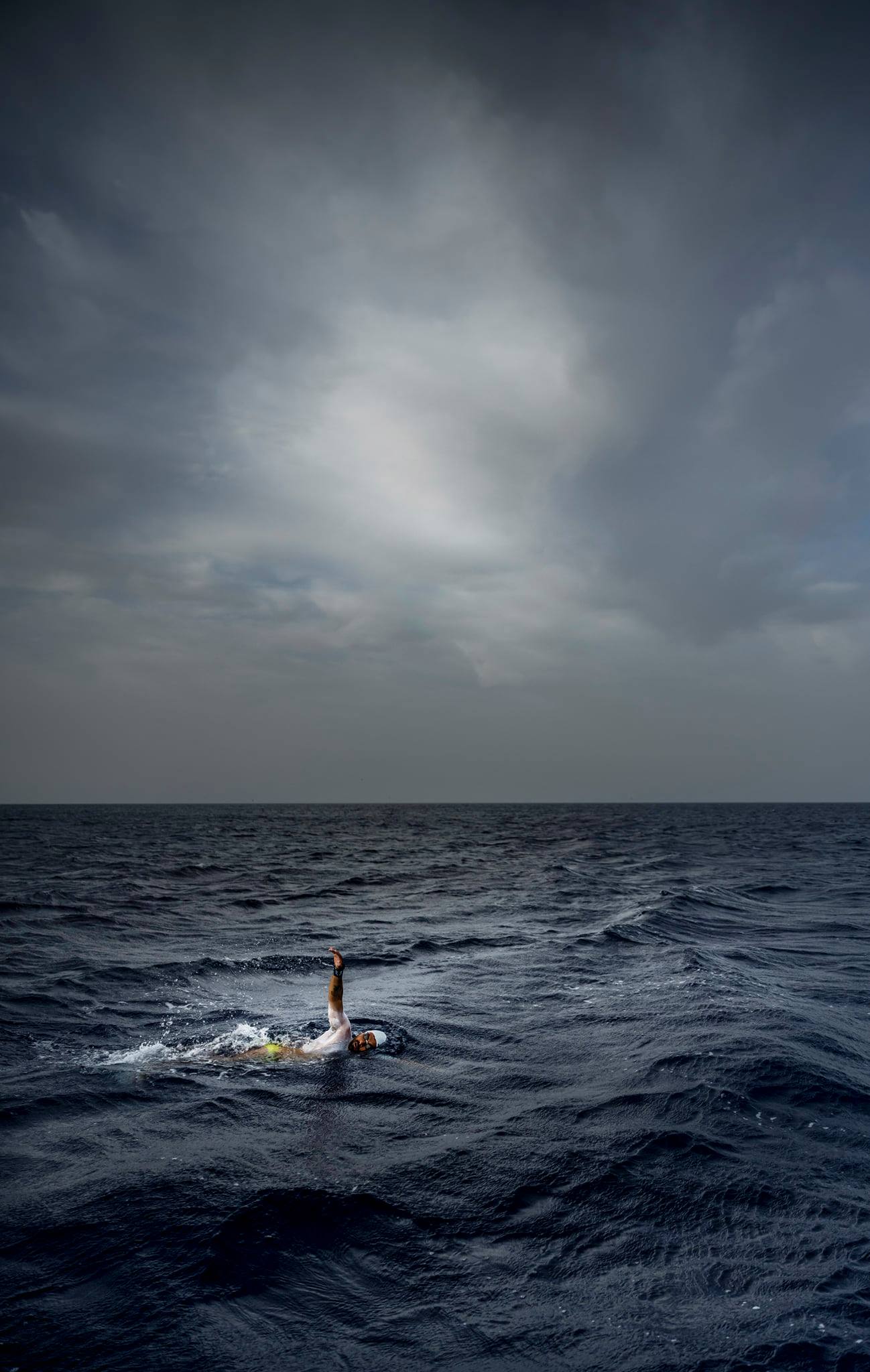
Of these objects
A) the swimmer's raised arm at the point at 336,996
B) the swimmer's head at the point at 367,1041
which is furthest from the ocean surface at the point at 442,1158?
the swimmer's raised arm at the point at 336,996

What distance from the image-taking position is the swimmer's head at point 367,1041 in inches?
555

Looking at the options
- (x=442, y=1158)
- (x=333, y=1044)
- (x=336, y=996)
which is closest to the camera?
(x=442, y=1158)

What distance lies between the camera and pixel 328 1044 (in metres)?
14.0

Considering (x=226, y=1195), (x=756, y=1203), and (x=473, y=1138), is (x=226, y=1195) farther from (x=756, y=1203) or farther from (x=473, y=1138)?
(x=756, y=1203)

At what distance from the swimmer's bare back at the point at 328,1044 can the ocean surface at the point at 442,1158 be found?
14.0 inches

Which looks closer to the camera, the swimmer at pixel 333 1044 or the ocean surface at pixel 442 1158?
the ocean surface at pixel 442 1158

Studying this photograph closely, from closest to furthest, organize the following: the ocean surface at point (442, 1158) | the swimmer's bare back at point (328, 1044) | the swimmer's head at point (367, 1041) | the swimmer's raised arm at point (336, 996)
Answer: the ocean surface at point (442, 1158) < the swimmer's raised arm at point (336, 996) < the swimmer's bare back at point (328, 1044) < the swimmer's head at point (367, 1041)

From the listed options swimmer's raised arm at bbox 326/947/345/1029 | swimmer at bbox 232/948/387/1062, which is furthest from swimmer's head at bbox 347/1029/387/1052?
swimmer's raised arm at bbox 326/947/345/1029

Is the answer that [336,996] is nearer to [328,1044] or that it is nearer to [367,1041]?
[328,1044]

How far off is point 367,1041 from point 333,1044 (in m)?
0.61

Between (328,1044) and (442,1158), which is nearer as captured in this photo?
(442,1158)

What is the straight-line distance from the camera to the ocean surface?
6.60 m

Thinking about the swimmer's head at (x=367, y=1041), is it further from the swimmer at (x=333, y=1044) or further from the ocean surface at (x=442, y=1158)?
the ocean surface at (x=442, y=1158)

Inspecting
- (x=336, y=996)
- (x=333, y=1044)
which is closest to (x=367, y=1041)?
(x=333, y=1044)
